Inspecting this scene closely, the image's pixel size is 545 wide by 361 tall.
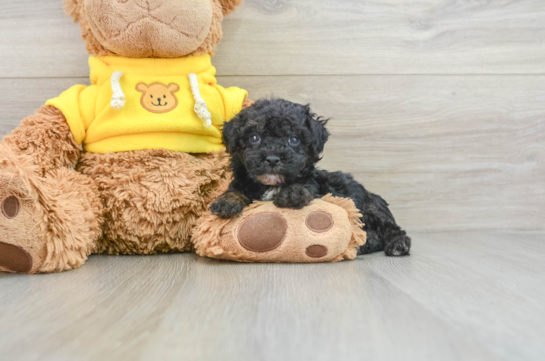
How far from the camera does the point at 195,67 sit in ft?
4.68

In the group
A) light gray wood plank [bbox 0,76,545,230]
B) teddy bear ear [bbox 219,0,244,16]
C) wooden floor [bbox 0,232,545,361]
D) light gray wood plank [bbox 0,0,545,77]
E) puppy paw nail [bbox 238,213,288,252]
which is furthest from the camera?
light gray wood plank [bbox 0,76,545,230]

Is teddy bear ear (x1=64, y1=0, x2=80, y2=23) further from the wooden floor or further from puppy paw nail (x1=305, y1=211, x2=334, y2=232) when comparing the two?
puppy paw nail (x1=305, y1=211, x2=334, y2=232)

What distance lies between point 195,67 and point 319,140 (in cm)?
50

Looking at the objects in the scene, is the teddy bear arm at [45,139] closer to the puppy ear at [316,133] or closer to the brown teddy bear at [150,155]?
the brown teddy bear at [150,155]

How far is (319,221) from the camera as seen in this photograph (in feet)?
3.79

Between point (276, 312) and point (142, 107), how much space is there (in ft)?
2.79

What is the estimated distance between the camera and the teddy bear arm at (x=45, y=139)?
1243mm

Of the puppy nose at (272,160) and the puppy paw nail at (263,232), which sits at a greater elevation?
the puppy nose at (272,160)

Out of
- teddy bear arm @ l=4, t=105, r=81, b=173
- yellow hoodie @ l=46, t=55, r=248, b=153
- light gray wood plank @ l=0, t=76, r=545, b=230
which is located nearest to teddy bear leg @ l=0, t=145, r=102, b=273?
teddy bear arm @ l=4, t=105, r=81, b=173

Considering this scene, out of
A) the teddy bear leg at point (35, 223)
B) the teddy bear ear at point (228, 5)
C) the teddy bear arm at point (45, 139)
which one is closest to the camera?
the teddy bear leg at point (35, 223)

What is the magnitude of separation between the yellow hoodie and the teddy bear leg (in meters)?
0.24

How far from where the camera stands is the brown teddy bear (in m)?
1.15

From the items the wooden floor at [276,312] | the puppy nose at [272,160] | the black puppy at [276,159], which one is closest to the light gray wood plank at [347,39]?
the black puppy at [276,159]

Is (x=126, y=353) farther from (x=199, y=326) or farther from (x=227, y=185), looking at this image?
(x=227, y=185)
